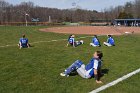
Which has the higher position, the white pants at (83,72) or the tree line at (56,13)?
the tree line at (56,13)

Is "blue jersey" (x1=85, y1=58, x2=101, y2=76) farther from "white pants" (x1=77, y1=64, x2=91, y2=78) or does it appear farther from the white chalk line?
the white chalk line

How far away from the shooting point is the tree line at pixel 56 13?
482 feet

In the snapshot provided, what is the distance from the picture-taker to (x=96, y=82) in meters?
9.77

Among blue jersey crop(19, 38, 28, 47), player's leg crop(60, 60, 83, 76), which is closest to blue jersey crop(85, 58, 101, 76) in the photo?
player's leg crop(60, 60, 83, 76)

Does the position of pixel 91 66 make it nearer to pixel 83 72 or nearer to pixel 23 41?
pixel 83 72

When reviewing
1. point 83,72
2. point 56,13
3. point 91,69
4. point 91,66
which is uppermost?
point 56,13

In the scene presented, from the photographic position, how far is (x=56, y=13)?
574 ft

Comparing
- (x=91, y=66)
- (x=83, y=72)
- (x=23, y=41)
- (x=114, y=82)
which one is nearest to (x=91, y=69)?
(x=91, y=66)

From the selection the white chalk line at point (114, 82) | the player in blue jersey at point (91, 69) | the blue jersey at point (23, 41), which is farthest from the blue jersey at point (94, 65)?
the blue jersey at point (23, 41)

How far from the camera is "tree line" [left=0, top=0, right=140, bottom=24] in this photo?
482 ft

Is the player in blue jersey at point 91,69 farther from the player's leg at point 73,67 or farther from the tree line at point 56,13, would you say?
the tree line at point 56,13

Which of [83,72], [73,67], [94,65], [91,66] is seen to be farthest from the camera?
[73,67]

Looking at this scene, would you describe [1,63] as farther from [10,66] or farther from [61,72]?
[61,72]

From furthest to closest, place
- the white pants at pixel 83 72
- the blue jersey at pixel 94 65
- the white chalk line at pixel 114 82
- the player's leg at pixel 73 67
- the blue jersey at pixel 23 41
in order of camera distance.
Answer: the blue jersey at pixel 23 41 → the player's leg at pixel 73 67 → the white pants at pixel 83 72 → the blue jersey at pixel 94 65 → the white chalk line at pixel 114 82
